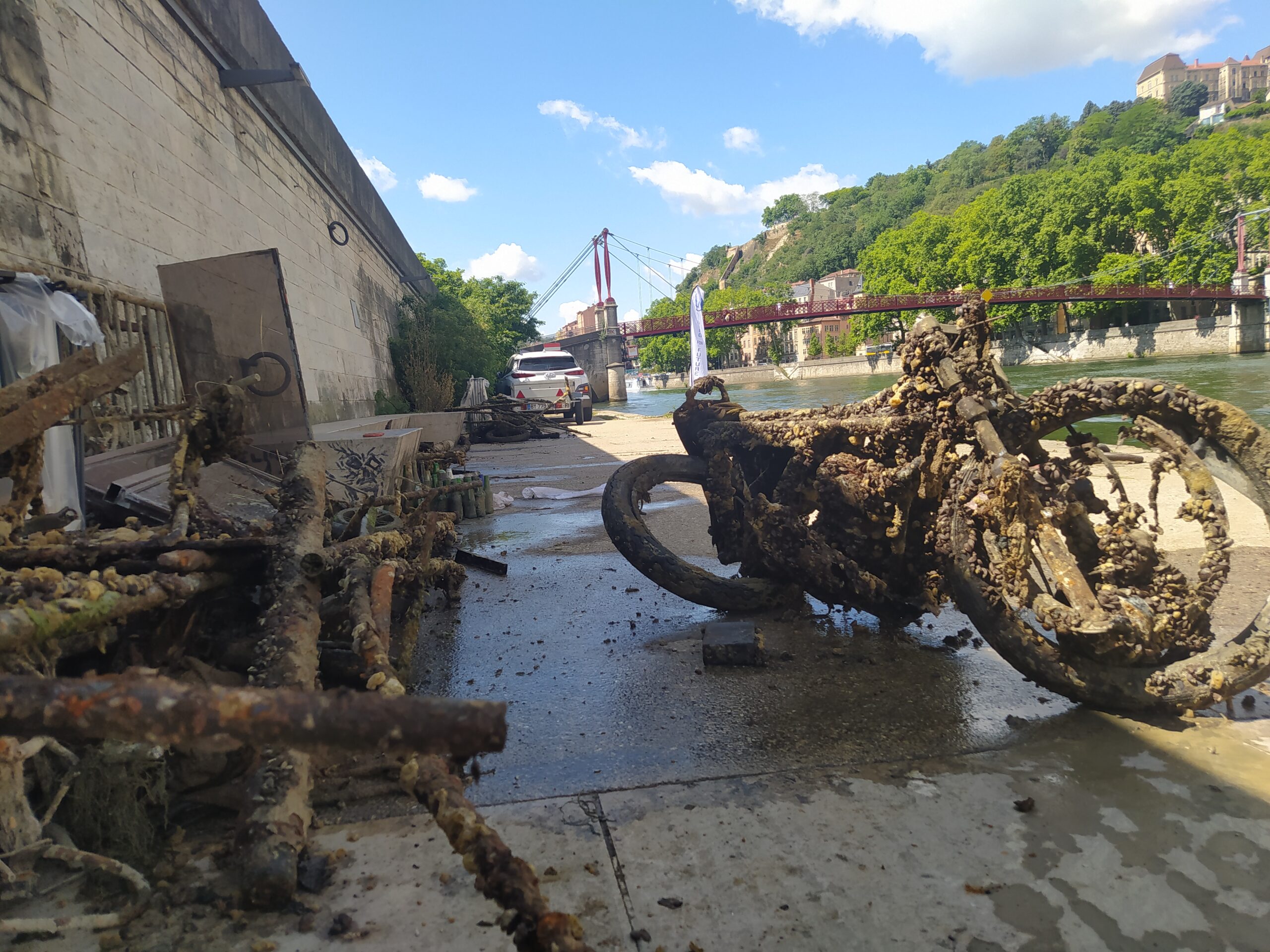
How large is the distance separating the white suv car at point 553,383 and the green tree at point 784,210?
168m

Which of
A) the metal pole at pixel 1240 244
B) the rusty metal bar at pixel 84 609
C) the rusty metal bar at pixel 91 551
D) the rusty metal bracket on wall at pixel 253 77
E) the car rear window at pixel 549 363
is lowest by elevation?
the rusty metal bar at pixel 84 609

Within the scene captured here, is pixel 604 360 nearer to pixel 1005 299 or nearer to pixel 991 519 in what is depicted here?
pixel 1005 299

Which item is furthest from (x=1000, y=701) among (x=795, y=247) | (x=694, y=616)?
(x=795, y=247)

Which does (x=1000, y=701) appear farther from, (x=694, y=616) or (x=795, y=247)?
(x=795, y=247)

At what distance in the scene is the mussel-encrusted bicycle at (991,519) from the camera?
2.44 metres

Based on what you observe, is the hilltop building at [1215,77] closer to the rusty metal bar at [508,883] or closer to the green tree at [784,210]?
the green tree at [784,210]

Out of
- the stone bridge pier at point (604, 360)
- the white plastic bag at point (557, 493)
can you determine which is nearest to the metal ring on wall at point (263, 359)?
the white plastic bag at point (557, 493)

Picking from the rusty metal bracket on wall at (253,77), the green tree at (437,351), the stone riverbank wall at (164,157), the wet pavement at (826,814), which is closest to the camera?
the wet pavement at (826,814)

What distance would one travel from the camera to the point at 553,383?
20922 mm

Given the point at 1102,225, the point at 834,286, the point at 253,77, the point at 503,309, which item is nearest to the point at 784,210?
the point at 834,286

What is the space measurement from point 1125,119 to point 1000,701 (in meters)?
131

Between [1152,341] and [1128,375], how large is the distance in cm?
4702

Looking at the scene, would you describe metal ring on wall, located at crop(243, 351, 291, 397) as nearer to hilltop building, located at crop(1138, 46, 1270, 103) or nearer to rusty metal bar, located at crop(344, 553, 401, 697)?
rusty metal bar, located at crop(344, 553, 401, 697)

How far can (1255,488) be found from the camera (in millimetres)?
2457
